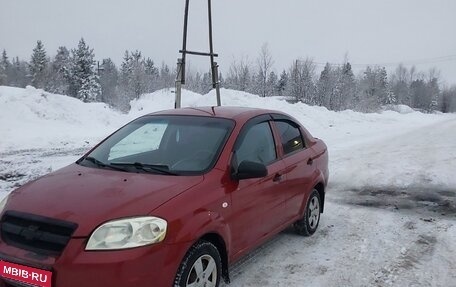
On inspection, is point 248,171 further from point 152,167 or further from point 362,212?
point 362,212

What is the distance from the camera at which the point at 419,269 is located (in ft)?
15.2

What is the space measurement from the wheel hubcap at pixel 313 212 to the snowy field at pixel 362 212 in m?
0.17

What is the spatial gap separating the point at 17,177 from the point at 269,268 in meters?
6.08

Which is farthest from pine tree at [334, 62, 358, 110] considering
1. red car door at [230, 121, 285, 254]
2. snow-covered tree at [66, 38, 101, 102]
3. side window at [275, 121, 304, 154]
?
red car door at [230, 121, 285, 254]

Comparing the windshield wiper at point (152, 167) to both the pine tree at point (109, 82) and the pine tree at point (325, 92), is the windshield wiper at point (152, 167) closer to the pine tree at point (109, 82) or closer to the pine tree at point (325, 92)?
the pine tree at point (325, 92)

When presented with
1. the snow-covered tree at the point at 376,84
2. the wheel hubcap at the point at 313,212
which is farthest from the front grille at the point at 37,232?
the snow-covered tree at the point at 376,84

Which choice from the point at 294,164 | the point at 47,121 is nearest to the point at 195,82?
the point at 47,121

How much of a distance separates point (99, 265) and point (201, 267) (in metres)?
0.90

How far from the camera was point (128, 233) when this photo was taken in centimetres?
301

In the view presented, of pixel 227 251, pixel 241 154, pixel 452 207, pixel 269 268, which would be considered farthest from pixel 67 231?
pixel 452 207

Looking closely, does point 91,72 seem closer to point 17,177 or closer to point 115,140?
point 17,177

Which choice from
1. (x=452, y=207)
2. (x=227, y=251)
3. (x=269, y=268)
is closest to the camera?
(x=227, y=251)

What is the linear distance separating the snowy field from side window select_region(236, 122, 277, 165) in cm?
114

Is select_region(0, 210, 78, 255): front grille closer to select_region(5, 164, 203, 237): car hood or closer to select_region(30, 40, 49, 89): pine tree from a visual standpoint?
select_region(5, 164, 203, 237): car hood
